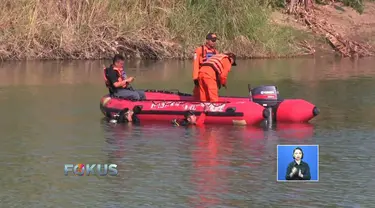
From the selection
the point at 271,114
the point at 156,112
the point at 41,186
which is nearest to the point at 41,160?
the point at 41,186

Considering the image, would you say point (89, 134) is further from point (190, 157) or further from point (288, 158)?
point (288, 158)

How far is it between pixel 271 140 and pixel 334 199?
12.2ft

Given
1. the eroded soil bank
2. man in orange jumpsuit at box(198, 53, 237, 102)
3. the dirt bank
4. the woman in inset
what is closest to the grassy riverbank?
the eroded soil bank

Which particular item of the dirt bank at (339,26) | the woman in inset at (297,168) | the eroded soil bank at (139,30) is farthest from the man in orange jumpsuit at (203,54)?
the dirt bank at (339,26)

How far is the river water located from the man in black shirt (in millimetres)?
643

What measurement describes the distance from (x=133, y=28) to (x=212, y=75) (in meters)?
15.0

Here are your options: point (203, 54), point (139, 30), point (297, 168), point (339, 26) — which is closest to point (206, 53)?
point (203, 54)

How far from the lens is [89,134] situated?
48.1ft

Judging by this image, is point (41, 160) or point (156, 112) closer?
point (41, 160)

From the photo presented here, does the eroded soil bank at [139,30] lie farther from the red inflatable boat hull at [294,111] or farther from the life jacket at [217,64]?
the red inflatable boat hull at [294,111]

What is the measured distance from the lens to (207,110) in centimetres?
1516

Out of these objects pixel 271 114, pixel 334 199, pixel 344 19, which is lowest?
pixel 334 199

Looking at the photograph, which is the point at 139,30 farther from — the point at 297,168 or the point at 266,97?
the point at 297,168

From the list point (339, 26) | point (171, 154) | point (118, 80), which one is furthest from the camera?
point (339, 26)
